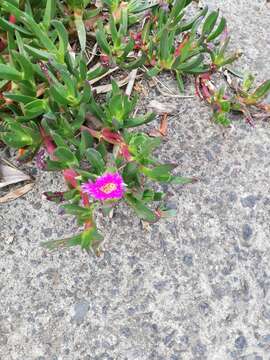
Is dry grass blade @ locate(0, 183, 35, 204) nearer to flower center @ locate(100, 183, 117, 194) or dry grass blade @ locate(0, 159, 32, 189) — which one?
dry grass blade @ locate(0, 159, 32, 189)

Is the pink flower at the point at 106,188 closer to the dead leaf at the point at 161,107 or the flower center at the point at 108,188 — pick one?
the flower center at the point at 108,188

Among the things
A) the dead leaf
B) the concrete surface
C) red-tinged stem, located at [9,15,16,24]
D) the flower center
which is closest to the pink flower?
the flower center

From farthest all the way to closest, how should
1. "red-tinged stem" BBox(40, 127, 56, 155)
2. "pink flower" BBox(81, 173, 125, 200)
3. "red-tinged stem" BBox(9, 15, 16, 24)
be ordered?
"red-tinged stem" BBox(9, 15, 16, 24) → "red-tinged stem" BBox(40, 127, 56, 155) → "pink flower" BBox(81, 173, 125, 200)

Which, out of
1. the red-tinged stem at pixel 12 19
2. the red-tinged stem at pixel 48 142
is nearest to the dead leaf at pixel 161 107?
the red-tinged stem at pixel 48 142

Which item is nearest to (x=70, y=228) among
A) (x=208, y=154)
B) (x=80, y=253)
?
(x=80, y=253)

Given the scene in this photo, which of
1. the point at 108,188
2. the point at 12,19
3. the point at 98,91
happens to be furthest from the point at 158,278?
the point at 12,19

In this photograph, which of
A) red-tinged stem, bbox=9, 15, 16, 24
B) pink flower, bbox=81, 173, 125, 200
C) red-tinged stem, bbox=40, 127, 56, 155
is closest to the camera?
pink flower, bbox=81, 173, 125, 200

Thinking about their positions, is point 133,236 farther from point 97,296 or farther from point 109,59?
point 109,59
